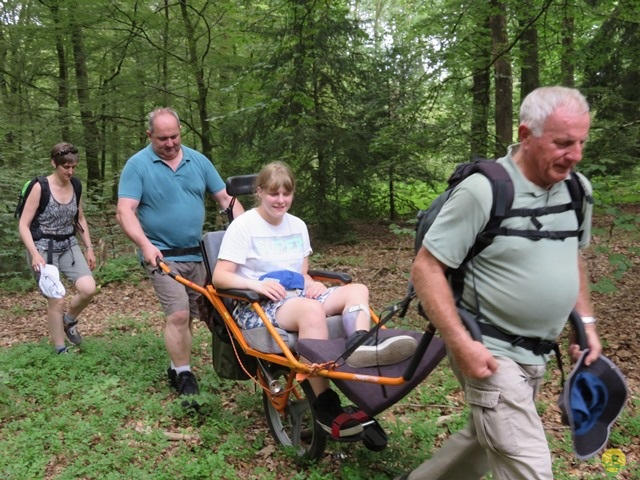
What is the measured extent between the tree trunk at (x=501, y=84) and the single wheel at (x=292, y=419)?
591 cm

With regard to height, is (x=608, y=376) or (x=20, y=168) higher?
(x=20, y=168)

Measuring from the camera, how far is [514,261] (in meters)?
2.33

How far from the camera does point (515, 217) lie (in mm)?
2311

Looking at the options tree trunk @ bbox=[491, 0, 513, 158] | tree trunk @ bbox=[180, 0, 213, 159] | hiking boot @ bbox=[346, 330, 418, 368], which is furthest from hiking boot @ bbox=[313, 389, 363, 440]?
tree trunk @ bbox=[180, 0, 213, 159]

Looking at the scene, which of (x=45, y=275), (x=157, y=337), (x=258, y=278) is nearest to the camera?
(x=258, y=278)

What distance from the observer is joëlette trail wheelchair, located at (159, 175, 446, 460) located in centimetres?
297

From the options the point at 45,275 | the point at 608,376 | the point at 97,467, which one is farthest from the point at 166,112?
the point at 608,376

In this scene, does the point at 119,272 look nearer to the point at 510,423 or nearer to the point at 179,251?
the point at 179,251

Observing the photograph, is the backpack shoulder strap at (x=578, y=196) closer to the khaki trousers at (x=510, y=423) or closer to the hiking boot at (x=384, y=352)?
the khaki trousers at (x=510, y=423)

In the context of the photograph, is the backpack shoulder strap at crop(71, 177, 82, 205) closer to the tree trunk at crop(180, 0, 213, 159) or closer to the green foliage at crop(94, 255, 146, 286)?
the green foliage at crop(94, 255, 146, 286)

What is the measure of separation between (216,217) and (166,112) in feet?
28.8

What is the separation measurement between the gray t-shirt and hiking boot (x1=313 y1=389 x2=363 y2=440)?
1155mm

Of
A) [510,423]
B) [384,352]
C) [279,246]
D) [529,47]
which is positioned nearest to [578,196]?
[510,423]

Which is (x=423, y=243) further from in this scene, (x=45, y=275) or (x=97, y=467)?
(x=45, y=275)
